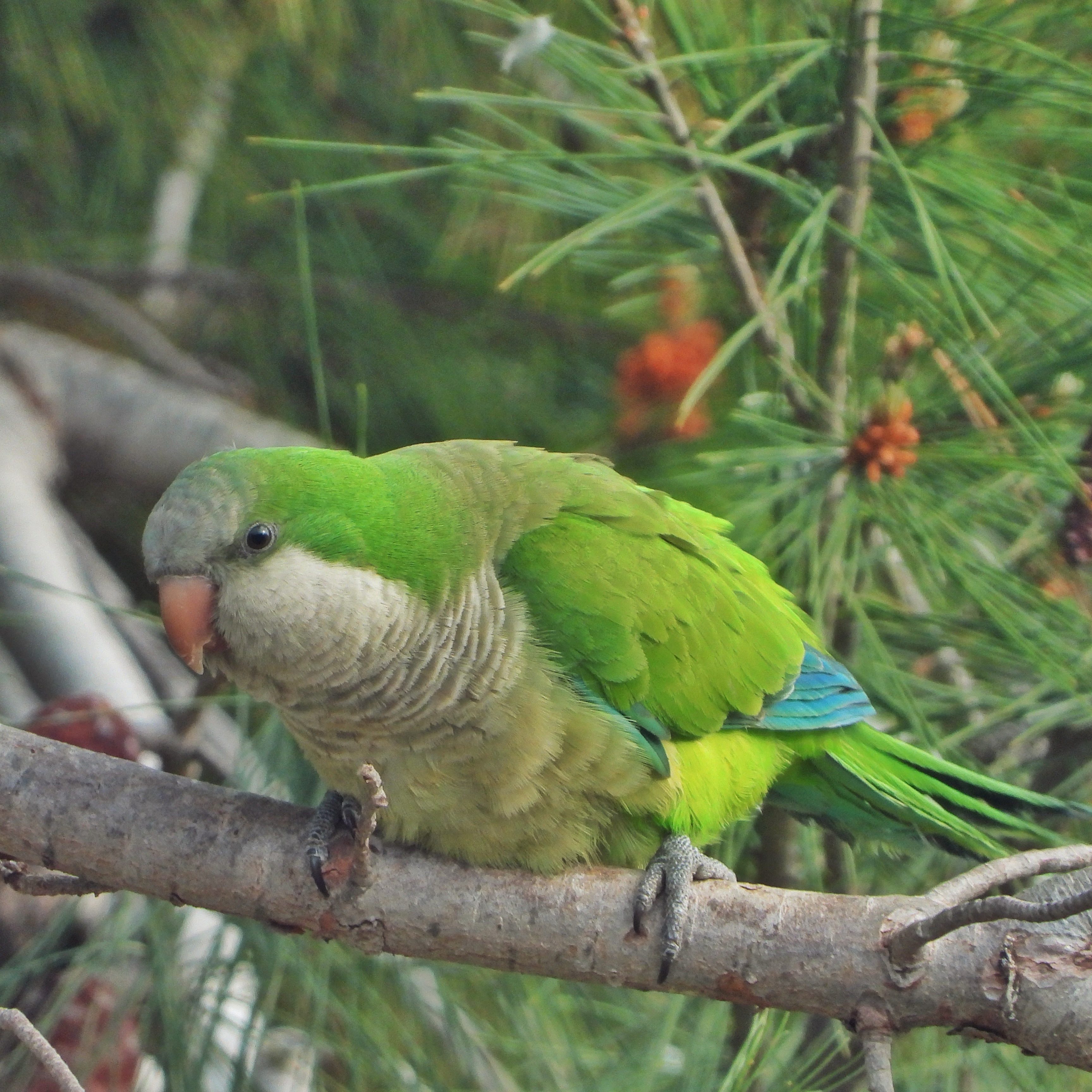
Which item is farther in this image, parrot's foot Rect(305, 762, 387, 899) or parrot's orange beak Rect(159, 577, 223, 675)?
parrot's orange beak Rect(159, 577, 223, 675)

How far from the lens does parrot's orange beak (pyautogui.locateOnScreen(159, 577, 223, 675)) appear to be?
5.71 feet

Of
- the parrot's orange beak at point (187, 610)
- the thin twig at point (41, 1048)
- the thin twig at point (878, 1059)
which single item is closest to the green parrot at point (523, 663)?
the parrot's orange beak at point (187, 610)

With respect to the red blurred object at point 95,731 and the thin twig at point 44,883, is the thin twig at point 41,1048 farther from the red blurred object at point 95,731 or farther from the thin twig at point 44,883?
the red blurred object at point 95,731

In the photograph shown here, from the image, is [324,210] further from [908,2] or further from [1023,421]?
[1023,421]

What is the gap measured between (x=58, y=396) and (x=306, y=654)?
6.48ft

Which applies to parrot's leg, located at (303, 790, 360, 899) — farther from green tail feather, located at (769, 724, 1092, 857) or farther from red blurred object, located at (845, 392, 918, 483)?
red blurred object, located at (845, 392, 918, 483)

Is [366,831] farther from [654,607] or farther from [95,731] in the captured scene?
[95,731]

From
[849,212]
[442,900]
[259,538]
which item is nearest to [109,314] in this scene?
[259,538]

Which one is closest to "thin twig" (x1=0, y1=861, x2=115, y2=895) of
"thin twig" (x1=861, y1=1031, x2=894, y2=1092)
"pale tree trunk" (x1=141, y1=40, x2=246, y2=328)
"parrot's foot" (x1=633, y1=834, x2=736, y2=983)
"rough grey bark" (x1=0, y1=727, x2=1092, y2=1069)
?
"rough grey bark" (x1=0, y1=727, x2=1092, y2=1069)

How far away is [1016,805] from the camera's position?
1.85 metres

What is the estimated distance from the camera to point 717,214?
2.00m

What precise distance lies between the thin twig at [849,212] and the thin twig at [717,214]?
0.06 m

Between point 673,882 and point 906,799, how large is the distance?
0.47 meters

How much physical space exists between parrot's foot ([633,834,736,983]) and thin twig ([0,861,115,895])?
0.71 metres
